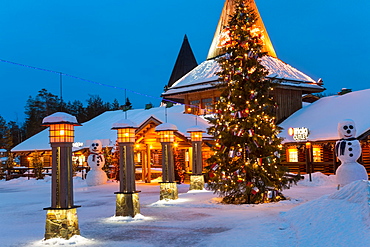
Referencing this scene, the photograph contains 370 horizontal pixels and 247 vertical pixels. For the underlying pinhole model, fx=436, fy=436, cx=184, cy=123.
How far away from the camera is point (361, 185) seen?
9.69 meters

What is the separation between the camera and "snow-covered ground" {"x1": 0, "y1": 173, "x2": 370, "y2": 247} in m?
8.59

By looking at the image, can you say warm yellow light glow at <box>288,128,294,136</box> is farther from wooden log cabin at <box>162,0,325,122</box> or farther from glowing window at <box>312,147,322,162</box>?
wooden log cabin at <box>162,0,325,122</box>

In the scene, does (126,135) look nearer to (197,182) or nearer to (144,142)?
(197,182)

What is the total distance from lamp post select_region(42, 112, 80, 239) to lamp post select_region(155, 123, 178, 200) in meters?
7.08

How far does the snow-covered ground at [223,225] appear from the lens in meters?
8.59

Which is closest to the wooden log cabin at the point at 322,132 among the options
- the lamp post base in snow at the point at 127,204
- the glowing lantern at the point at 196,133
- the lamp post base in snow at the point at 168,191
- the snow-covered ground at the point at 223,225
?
the glowing lantern at the point at 196,133

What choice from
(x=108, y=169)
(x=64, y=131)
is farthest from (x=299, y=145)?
(x=64, y=131)

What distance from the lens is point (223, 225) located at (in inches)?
434

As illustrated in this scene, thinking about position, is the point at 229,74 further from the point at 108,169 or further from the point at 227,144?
the point at 108,169

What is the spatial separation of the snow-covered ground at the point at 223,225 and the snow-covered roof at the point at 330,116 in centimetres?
1049

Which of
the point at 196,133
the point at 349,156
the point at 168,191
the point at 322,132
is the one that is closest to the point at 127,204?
the point at 168,191

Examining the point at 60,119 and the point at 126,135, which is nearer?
the point at 60,119

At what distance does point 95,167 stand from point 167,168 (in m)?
12.0

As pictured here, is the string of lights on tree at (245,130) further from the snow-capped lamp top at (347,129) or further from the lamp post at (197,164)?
the lamp post at (197,164)
